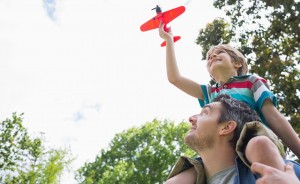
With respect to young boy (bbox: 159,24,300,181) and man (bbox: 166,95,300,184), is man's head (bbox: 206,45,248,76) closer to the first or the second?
young boy (bbox: 159,24,300,181)

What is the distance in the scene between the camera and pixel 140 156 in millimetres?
24344

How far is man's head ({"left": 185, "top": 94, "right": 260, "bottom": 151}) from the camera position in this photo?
82.2 inches

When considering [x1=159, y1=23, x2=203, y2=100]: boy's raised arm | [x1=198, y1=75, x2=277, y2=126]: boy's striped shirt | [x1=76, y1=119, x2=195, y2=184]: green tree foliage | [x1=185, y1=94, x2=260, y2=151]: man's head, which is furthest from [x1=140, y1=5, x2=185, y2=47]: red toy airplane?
[x1=76, y1=119, x2=195, y2=184]: green tree foliage

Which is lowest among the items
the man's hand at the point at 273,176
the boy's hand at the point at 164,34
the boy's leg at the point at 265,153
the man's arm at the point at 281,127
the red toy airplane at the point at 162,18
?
the man's hand at the point at 273,176

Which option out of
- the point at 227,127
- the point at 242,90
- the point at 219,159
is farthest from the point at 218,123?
the point at 242,90

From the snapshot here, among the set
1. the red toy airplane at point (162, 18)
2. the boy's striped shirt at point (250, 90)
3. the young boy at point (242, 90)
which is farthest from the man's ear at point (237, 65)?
the red toy airplane at point (162, 18)

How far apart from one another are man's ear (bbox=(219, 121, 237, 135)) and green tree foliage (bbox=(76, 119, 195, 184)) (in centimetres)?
2070

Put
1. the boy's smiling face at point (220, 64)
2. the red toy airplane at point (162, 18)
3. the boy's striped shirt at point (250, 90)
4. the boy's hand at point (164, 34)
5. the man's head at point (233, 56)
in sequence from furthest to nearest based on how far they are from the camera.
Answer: the red toy airplane at point (162, 18) < the boy's hand at point (164, 34) < the man's head at point (233, 56) < the boy's smiling face at point (220, 64) < the boy's striped shirt at point (250, 90)

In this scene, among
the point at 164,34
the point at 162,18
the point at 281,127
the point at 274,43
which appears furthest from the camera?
the point at 274,43

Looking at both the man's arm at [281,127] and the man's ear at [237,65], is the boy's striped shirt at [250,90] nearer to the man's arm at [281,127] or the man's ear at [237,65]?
the man's arm at [281,127]

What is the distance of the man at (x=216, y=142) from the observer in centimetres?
206

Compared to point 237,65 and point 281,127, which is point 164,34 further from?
point 281,127

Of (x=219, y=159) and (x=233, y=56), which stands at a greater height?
(x=233, y=56)

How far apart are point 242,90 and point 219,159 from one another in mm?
755
